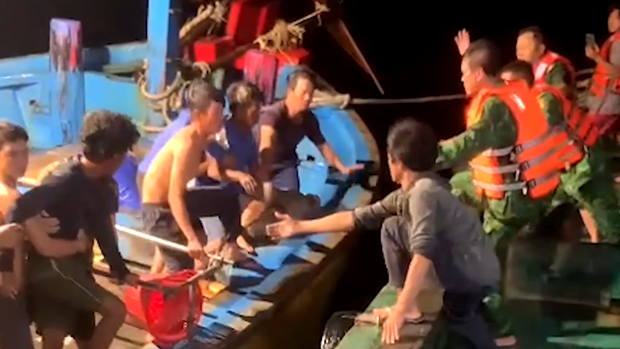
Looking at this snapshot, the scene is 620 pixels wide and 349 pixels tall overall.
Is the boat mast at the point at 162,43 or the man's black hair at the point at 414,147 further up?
the boat mast at the point at 162,43

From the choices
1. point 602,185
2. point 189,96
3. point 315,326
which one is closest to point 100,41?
point 189,96

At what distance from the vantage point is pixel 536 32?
3.84ft

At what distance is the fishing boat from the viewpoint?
3.22 ft

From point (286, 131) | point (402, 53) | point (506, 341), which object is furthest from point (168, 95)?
point (506, 341)

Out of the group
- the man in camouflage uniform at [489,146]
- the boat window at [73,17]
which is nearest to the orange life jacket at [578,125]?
the man in camouflage uniform at [489,146]

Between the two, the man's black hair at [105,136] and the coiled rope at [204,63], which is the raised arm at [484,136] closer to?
the coiled rope at [204,63]

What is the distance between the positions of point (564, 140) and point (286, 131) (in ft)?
1.18

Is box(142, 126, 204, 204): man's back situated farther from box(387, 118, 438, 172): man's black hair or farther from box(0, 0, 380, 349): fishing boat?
box(387, 118, 438, 172): man's black hair

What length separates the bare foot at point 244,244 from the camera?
107 centimetres

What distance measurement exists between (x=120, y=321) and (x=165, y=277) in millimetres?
72

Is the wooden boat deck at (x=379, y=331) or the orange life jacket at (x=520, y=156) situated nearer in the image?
the wooden boat deck at (x=379, y=331)

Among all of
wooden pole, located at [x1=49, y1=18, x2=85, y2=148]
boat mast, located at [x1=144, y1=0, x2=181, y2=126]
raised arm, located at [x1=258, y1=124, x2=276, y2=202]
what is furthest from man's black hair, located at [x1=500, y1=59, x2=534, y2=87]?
wooden pole, located at [x1=49, y1=18, x2=85, y2=148]

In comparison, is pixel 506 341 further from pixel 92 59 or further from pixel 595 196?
pixel 92 59

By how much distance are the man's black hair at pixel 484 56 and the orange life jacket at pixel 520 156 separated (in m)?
0.03
